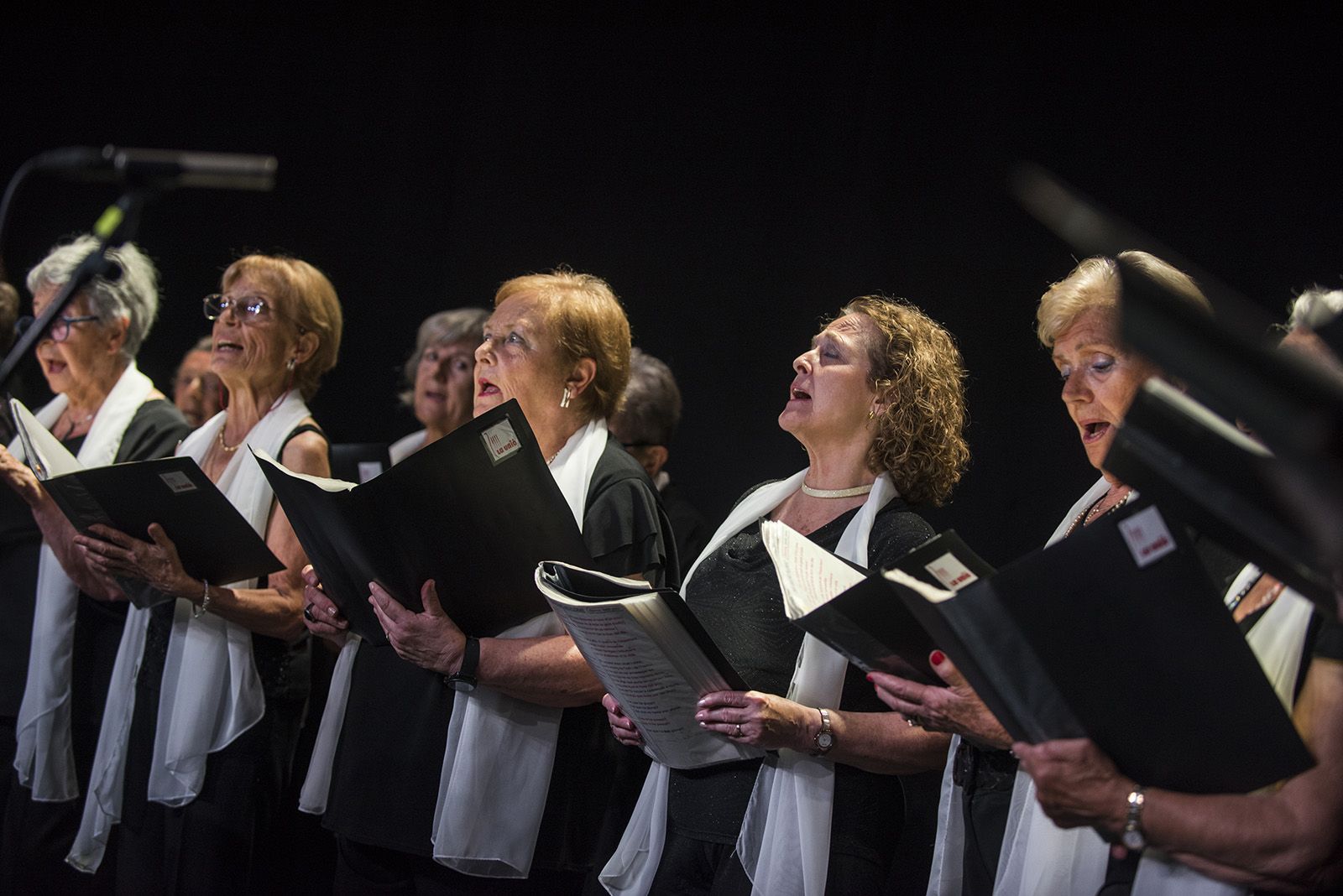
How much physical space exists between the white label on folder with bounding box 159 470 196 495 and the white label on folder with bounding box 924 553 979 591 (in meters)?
1.57

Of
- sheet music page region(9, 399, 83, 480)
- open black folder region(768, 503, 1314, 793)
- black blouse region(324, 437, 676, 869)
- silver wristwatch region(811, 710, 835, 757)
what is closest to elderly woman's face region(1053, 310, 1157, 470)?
silver wristwatch region(811, 710, 835, 757)

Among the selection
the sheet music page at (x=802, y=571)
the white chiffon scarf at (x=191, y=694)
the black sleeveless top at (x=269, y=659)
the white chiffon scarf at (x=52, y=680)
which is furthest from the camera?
the white chiffon scarf at (x=52, y=680)

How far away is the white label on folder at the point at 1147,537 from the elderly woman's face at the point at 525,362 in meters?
1.48

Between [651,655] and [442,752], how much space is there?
75 cm

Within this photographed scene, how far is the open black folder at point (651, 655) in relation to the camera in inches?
69.6

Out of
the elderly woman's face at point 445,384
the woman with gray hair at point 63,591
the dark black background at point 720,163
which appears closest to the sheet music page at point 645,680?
the dark black background at point 720,163

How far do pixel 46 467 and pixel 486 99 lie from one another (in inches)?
77.4

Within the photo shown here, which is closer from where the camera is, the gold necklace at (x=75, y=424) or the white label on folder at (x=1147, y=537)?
the white label on folder at (x=1147, y=537)

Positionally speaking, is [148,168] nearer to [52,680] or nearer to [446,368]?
[52,680]

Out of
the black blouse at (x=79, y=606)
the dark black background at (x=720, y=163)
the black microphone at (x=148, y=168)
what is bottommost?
the black blouse at (x=79, y=606)

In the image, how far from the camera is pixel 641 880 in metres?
2.12

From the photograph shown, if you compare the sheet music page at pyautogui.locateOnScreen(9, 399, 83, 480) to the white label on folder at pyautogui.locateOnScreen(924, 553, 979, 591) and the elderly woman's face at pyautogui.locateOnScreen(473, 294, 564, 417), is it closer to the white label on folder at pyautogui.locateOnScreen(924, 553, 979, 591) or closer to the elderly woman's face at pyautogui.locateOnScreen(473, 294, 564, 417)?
the elderly woman's face at pyautogui.locateOnScreen(473, 294, 564, 417)

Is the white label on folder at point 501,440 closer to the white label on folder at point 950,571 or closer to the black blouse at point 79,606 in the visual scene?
the white label on folder at point 950,571

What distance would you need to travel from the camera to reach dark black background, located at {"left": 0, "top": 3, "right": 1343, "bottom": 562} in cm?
284
